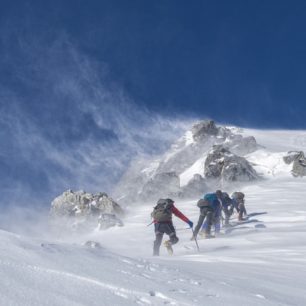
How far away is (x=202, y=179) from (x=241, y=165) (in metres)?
2.59

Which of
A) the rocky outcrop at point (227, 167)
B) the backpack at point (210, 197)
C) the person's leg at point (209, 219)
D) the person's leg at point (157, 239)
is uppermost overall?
the rocky outcrop at point (227, 167)

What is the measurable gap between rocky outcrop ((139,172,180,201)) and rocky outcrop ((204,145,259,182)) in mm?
2689

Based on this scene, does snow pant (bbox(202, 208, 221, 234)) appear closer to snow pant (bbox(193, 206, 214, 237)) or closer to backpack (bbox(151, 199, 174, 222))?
snow pant (bbox(193, 206, 214, 237))

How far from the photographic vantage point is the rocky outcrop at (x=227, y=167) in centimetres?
3639

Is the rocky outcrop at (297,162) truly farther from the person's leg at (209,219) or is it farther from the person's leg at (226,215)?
the person's leg at (209,219)

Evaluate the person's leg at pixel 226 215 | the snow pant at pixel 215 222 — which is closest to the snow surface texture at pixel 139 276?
the snow pant at pixel 215 222

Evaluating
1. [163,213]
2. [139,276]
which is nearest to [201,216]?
[163,213]

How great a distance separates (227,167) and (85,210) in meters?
9.80

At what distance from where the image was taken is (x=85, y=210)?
32.2 m

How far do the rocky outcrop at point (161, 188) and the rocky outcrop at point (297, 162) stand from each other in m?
7.31

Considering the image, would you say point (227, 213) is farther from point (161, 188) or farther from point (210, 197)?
point (161, 188)

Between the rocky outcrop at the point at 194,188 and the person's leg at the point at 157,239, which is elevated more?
the rocky outcrop at the point at 194,188

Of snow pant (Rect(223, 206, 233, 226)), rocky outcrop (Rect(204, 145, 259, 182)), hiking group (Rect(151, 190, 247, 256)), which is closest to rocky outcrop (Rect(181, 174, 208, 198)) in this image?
rocky outcrop (Rect(204, 145, 259, 182))

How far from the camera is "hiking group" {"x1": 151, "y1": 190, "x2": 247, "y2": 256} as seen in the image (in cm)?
1486
